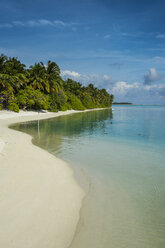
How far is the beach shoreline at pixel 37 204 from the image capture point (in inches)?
150

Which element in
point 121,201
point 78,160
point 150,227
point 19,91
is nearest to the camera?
point 150,227

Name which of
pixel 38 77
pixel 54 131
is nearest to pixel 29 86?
pixel 38 77

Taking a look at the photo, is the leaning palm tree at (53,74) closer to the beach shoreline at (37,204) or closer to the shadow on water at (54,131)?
the shadow on water at (54,131)

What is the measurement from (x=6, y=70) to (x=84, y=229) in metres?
43.8

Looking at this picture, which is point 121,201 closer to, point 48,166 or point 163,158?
point 48,166

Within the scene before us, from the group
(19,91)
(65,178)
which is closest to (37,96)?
(19,91)


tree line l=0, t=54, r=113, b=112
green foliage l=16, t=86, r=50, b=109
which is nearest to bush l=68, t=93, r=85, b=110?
tree line l=0, t=54, r=113, b=112

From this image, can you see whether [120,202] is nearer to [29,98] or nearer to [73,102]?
[29,98]

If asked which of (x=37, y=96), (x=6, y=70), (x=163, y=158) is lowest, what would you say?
(x=163, y=158)

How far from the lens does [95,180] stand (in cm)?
763

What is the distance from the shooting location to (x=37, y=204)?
5.04 metres

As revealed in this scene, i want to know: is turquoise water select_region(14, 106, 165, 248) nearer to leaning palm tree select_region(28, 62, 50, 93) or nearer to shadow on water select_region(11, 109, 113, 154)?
shadow on water select_region(11, 109, 113, 154)

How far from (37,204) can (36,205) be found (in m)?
0.06

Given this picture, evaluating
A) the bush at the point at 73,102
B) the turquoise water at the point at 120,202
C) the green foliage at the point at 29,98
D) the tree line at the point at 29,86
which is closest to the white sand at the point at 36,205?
the turquoise water at the point at 120,202
